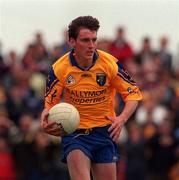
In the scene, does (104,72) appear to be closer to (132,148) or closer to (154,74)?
(132,148)

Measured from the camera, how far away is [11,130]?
17938 mm

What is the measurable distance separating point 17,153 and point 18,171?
388 millimetres

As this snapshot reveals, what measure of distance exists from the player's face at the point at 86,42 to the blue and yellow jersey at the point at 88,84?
9.2 inches

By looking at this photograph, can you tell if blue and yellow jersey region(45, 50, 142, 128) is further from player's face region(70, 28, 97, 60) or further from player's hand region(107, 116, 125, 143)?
player's hand region(107, 116, 125, 143)

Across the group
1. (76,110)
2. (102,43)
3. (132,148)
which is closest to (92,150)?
(76,110)

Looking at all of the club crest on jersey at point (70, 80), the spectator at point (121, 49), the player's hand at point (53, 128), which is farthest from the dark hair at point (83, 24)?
the spectator at point (121, 49)

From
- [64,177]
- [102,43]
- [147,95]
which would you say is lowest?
[64,177]

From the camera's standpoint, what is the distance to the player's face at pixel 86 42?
10.7 meters

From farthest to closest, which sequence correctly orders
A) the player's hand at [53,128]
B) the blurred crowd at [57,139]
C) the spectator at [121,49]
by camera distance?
the spectator at [121,49]
the blurred crowd at [57,139]
the player's hand at [53,128]

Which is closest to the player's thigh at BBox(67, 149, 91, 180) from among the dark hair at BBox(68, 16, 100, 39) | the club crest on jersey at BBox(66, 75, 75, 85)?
the club crest on jersey at BBox(66, 75, 75, 85)

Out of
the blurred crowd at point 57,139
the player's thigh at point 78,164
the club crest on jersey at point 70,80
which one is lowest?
the blurred crowd at point 57,139

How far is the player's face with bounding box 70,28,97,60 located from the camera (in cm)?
1068

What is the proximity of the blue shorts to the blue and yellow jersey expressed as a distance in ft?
0.31

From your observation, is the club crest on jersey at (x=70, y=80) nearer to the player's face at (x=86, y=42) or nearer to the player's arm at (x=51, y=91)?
the player's arm at (x=51, y=91)
